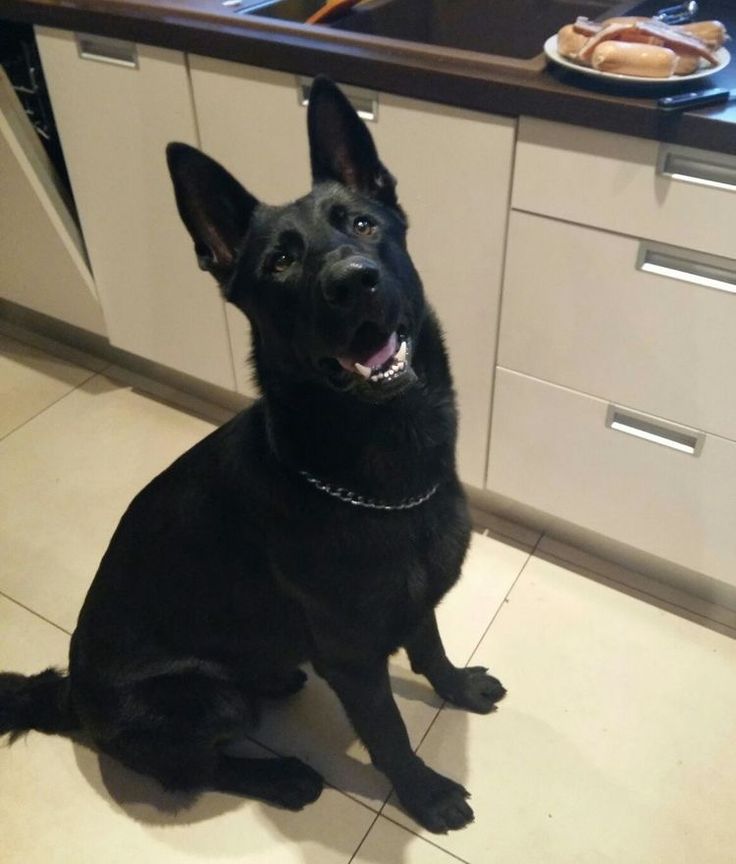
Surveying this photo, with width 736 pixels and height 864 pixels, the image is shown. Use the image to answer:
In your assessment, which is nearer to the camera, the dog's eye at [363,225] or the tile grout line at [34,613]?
the dog's eye at [363,225]

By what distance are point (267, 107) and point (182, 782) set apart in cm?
118

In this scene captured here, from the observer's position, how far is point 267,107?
4.89 ft

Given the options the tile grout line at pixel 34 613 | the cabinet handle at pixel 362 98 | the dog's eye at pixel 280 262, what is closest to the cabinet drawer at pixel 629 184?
the cabinet handle at pixel 362 98

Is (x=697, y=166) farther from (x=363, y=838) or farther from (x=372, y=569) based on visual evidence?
(x=363, y=838)

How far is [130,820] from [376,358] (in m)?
0.94

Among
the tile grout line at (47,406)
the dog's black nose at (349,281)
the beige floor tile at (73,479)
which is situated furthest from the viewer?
the tile grout line at (47,406)

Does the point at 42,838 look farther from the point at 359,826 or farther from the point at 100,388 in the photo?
the point at 100,388

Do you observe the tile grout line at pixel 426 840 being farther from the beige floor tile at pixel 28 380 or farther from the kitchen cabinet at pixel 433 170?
the beige floor tile at pixel 28 380

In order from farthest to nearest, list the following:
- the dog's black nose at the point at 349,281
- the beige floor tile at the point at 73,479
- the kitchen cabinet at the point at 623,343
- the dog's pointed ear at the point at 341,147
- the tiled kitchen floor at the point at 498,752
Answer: the beige floor tile at the point at 73,479 < the tiled kitchen floor at the point at 498,752 < the kitchen cabinet at the point at 623,343 < the dog's pointed ear at the point at 341,147 < the dog's black nose at the point at 349,281

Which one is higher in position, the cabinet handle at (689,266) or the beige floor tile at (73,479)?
the cabinet handle at (689,266)

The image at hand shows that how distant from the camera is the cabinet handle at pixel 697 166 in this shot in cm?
112

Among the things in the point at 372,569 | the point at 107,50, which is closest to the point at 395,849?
the point at 372,569

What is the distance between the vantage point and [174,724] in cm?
121

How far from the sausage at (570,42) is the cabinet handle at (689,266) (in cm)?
30
